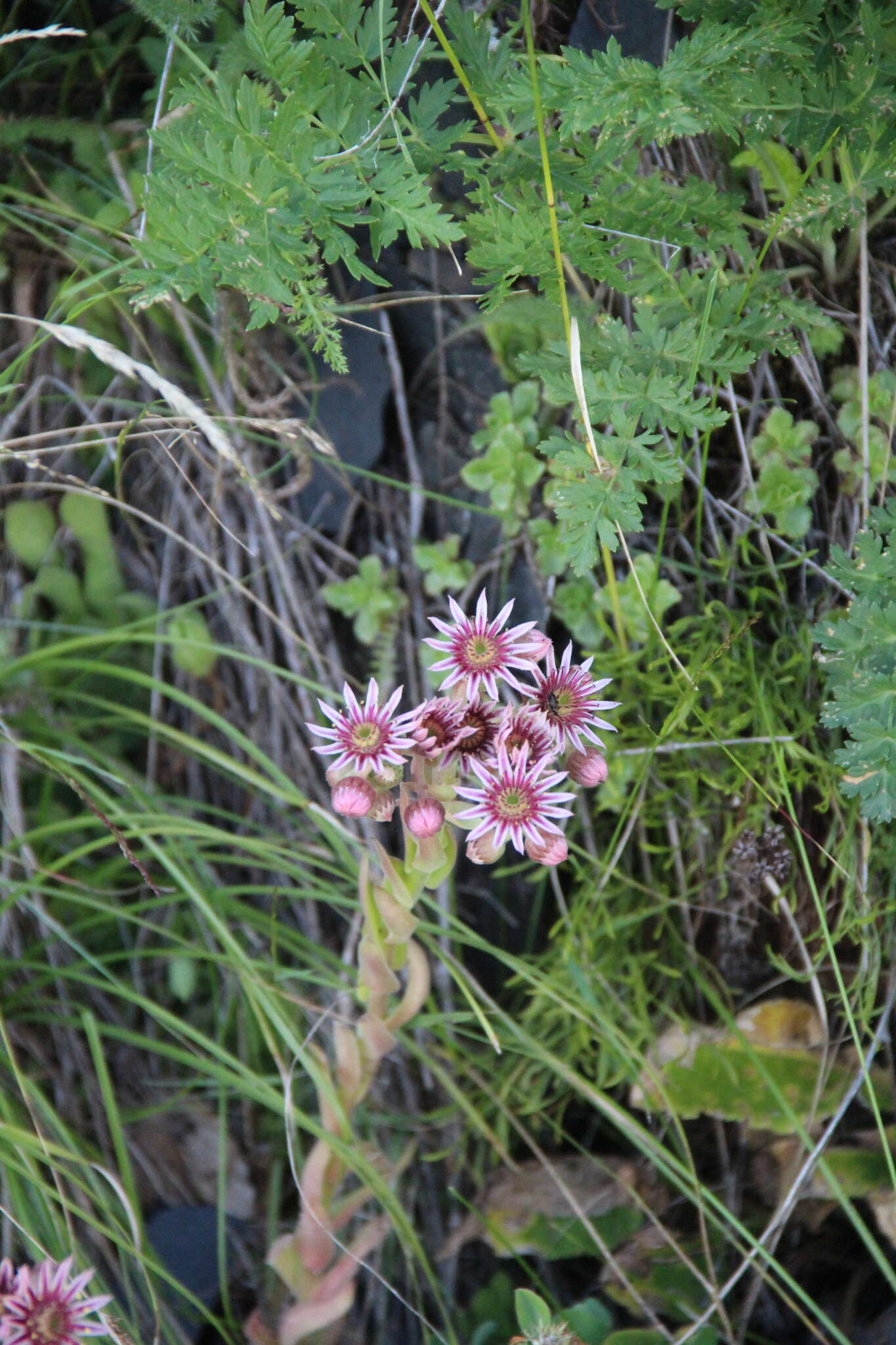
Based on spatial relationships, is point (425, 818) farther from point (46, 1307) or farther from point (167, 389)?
point (46, 1307)

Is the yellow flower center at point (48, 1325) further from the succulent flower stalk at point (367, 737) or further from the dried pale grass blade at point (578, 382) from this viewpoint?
the dried pale grass blade at point (578, 382)

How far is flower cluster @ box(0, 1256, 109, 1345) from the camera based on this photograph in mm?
1188

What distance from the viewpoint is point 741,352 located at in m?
1.25

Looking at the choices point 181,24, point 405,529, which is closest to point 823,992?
point 405,529

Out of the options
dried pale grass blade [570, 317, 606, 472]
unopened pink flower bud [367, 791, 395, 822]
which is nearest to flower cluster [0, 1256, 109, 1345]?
unopened pink flower bud [367, 791, 395, 822]

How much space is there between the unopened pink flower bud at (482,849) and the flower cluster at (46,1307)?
2.45 ft

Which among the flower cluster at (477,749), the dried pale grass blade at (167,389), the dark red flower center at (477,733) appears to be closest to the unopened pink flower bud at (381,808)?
the flower cluster at (477,749)

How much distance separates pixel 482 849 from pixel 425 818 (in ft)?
0.33

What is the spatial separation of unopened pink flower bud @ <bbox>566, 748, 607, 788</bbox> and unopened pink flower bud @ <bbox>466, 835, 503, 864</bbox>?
0.14 meters

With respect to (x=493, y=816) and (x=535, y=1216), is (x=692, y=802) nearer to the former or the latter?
(x=493, y=816)

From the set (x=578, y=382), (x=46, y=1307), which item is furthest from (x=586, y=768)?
(x=46, y=1307)

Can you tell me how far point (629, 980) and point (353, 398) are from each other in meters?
1.15

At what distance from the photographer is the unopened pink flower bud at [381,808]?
1100 mm

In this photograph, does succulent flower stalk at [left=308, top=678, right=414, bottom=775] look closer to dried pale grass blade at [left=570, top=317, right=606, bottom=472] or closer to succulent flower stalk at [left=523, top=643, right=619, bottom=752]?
succulent flower stalk at [left=523, top=643, right=619, bottom=752]
